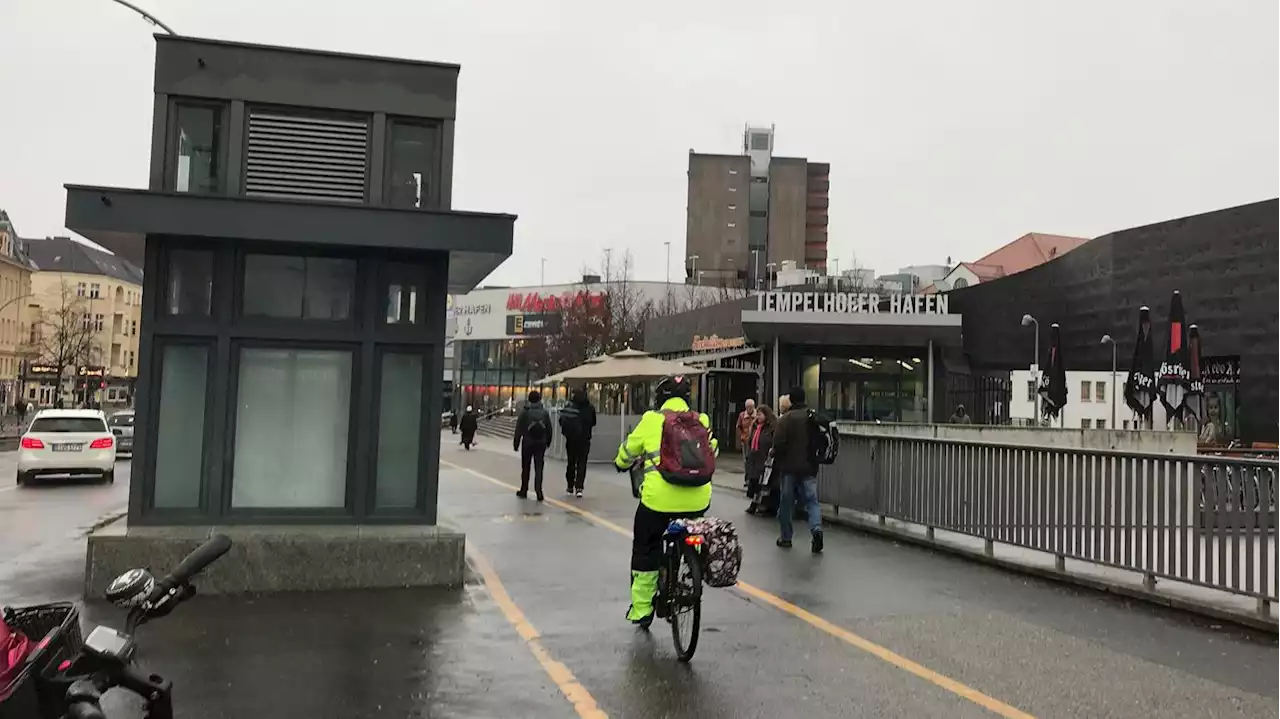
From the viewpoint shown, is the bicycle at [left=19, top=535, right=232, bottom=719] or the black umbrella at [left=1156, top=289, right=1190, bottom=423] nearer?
the bicycle at [left=19, top=535, right=232, bottom=719]

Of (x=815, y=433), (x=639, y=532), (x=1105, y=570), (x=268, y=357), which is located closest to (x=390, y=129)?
(x=268, y=357)

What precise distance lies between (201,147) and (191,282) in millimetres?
1245

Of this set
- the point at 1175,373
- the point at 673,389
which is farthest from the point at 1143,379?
the point at 673,389

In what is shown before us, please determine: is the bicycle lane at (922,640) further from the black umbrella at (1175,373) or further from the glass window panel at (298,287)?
the black umbrella at (1175,373)

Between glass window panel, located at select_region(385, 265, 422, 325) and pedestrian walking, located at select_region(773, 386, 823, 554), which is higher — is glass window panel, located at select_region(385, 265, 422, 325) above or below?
above

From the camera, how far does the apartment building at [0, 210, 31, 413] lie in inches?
3246

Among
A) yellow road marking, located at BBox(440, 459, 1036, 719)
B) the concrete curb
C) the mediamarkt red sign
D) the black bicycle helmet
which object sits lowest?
yellow road marking, located at BBox(440, 459, 1036, 719)

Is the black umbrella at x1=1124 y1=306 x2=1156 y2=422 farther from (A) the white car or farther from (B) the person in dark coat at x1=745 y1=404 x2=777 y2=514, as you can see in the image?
(A) the white car

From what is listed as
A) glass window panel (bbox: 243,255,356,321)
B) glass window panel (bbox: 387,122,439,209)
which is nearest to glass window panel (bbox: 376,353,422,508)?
glass window panel (bbox: 243,255,356,321)

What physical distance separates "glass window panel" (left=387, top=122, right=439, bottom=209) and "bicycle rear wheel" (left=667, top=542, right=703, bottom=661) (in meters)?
4.43

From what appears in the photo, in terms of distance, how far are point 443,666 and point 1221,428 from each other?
3647cm

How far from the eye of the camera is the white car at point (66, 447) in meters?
19.8

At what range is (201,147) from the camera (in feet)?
29.0

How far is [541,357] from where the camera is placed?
65812mm
